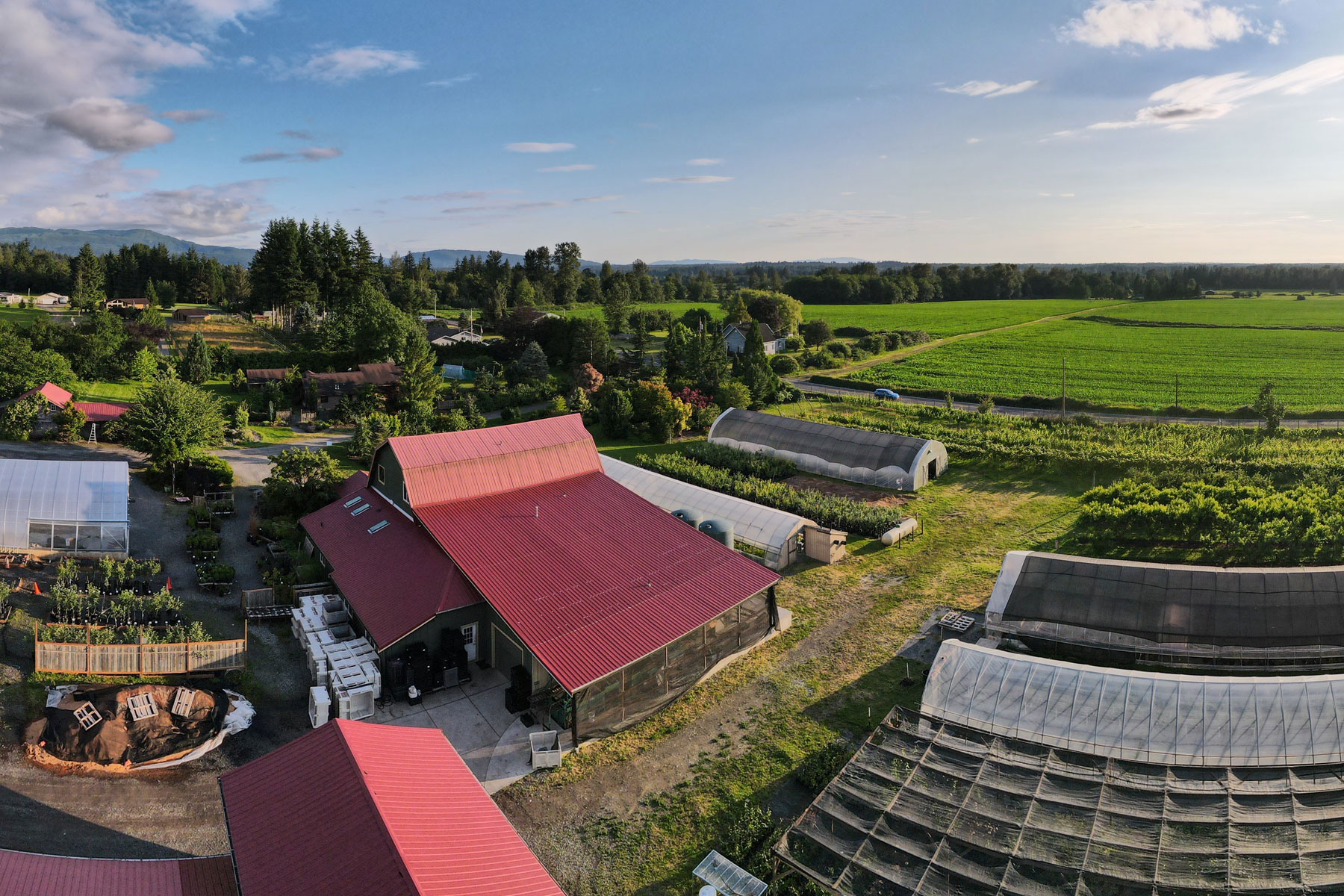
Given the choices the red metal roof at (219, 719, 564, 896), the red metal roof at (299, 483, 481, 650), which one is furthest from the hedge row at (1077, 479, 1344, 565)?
the red metal roof at (219, 719, 564, 896)

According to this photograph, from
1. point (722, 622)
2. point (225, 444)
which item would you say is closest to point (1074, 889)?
point (722, 622)

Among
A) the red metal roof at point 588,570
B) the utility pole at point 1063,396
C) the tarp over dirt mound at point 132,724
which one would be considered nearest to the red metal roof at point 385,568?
the red metal roof at point 588,570

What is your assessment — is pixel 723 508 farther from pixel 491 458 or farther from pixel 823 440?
pixel 823 440

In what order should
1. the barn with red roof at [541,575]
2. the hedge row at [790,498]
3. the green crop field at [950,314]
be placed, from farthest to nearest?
the green crop field at [950,314], the hedge row at [790,498], the barn with red roof at [541,575]

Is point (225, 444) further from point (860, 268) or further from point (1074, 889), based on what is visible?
point (860, 268)

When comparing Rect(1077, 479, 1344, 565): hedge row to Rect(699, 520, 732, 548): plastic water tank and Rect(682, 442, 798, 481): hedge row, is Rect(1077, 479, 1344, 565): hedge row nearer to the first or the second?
Rect(682, 442, 798, 481): hedge row

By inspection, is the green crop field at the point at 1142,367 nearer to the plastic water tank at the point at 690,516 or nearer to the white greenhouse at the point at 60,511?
the plastic water tank at the point at 690,516
